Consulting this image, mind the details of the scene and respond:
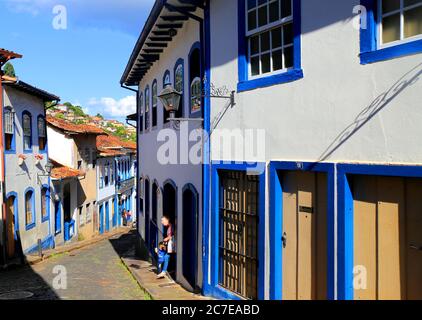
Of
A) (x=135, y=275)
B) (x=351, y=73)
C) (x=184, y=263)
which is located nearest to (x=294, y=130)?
(x=351, y=73)

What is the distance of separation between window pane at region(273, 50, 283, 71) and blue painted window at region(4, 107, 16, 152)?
39.8ft

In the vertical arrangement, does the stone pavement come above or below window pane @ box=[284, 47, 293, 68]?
below

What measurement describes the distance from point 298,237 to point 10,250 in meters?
13.4

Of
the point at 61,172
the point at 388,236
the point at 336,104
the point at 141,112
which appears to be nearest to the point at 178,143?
the point at 336,104

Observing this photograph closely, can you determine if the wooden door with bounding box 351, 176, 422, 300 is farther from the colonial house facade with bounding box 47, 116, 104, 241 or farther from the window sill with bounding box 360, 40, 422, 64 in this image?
the colonial house facade with bounding box 47, 116, 104, 241

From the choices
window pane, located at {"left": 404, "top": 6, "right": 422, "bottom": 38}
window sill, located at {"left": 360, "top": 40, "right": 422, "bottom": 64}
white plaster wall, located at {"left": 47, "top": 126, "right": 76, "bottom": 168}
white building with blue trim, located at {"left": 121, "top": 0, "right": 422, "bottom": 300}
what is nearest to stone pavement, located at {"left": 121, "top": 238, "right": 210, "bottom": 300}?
white building with blue trim, located at {"left": 121, "top": 0, "right": 422, "bottom": 300}

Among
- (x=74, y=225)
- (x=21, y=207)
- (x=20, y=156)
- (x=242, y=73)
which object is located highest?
(x=242, y=73)

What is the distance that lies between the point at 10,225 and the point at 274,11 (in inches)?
530

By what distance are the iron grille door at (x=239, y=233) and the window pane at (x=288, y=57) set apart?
1.69 m

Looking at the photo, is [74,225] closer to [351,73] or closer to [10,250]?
[10,250]

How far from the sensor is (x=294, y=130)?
6.24 m

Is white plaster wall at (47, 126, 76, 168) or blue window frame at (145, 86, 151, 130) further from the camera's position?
white plaster wall at (47, 126, 76, 168)

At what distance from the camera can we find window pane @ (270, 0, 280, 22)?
6.55 m

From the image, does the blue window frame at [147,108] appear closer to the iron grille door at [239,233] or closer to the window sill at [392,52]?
the iron grille door at [239,233]
